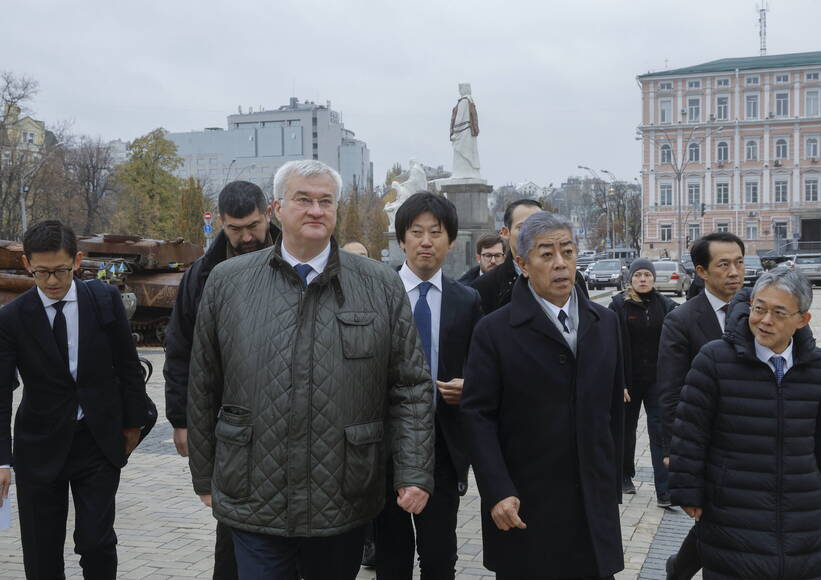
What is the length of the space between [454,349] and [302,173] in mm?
1226

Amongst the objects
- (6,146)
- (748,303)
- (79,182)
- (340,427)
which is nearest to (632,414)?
(748,303)

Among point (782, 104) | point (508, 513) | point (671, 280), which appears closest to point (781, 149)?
point (782, 104)

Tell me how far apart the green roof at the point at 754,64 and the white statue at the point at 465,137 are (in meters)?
60.6

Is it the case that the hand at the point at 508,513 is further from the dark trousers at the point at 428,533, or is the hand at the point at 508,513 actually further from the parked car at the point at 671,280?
the parked car at the point at 671,280

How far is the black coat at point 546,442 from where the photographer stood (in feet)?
11.0

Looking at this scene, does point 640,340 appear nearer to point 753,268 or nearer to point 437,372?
point 437,372

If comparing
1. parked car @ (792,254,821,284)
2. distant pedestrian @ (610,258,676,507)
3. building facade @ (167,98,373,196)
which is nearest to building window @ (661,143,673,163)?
parked car @ (792,254,821,284)

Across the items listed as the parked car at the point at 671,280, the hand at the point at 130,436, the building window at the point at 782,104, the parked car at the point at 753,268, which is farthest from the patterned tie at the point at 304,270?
the building window at the point at 782,104

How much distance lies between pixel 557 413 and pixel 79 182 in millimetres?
58191

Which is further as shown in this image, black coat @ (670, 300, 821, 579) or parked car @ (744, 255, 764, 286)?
parked car @ (744, 255, 764, 286)

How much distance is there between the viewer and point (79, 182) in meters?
57.0

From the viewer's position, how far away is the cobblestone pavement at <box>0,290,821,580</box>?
529cm

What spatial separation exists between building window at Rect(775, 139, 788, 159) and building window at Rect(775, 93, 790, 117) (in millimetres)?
2372

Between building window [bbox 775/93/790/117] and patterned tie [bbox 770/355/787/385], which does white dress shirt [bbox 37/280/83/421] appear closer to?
patterned tie [bbox 770/355/787/385]
